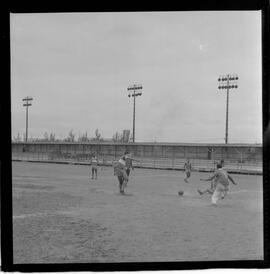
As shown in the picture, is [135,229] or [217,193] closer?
[135,229]

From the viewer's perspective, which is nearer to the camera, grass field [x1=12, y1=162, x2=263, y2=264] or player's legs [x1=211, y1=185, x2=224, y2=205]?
grass field [x1=12, y1=162, x2=263, y2=264]

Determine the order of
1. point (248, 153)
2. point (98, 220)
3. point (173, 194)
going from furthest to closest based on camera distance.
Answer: point (248, 153)
point (173, 194)
point (98, 220)

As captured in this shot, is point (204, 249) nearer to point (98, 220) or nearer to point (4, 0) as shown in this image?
point (98, 220)

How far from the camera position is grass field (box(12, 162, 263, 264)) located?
222 inches

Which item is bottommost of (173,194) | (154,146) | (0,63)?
(173,194)

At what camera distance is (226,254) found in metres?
5.61

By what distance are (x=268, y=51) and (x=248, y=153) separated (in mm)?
14870

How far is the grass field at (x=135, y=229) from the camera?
222 inches

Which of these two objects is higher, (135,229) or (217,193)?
(217,193)

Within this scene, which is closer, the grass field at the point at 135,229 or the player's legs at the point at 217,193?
the grass field at the point at 135,229

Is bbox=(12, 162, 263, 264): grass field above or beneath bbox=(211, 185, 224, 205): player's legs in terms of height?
beneath

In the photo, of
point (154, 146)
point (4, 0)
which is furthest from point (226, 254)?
point (154, 146)

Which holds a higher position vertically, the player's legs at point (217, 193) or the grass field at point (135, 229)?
the player's legs at point (217, 193)

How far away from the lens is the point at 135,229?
719 cm
